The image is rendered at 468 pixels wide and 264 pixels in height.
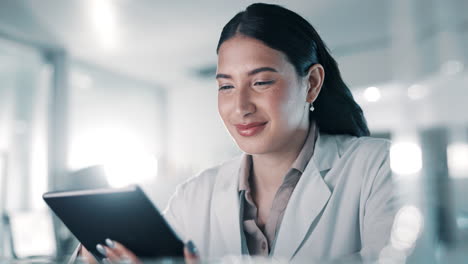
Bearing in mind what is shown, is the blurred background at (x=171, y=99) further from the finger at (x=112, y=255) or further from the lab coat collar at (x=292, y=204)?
the finger at (x=112, y=255)

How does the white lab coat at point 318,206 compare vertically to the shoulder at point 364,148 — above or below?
below

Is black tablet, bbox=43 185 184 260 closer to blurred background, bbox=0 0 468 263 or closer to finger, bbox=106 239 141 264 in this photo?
finger, bbox=106 239 141 264

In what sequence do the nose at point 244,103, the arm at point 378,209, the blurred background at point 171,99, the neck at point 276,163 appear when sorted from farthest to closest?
the neck at point 276,163 → the nose at point 244,103 → the arm at point 378,209 → the blurred background at point 171,99

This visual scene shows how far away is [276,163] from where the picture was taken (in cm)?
79

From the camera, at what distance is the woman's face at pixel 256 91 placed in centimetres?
62

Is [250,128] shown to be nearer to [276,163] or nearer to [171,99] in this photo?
[276,163]

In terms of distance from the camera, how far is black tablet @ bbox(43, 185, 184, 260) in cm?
51

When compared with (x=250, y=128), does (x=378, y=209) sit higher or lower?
lower

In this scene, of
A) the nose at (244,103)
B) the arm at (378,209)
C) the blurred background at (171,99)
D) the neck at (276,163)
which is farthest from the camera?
the neck at (276,163)

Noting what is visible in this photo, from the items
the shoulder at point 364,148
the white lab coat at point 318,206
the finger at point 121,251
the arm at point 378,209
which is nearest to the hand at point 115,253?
the finger at point 121,251

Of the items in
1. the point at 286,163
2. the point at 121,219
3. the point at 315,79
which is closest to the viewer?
the point at 121,219

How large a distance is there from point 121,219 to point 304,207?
0.34 metres

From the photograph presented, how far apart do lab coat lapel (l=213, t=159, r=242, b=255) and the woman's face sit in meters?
0.12

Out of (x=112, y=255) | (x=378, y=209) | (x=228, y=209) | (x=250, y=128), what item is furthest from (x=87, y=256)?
(x=378, y=209)
